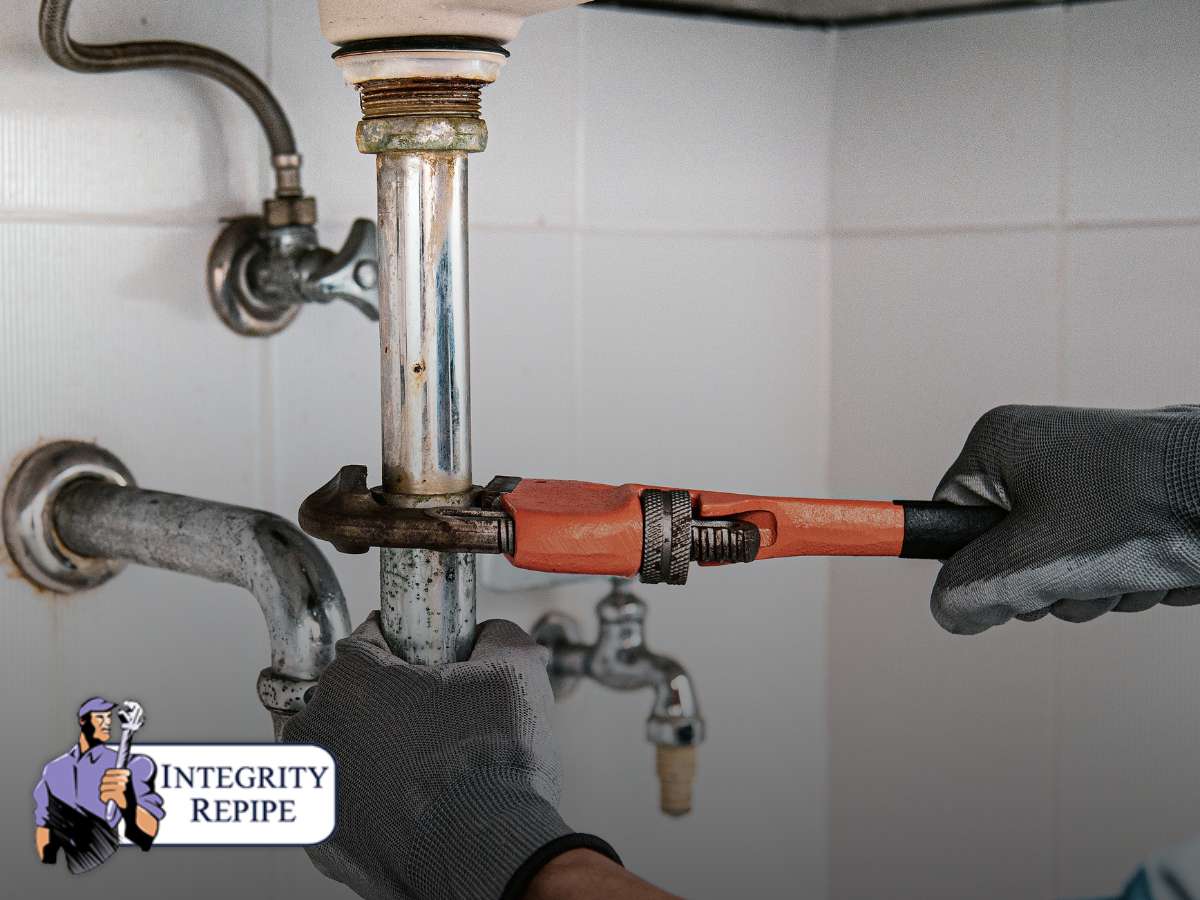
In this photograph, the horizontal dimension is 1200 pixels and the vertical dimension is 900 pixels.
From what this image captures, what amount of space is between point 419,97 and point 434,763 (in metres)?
0.25

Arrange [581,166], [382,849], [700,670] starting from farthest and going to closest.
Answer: [700,670], [581,166], [382,849]

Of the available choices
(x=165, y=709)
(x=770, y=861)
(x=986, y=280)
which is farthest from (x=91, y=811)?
(x=986, y=280)

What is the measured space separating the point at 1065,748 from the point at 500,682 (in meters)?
0.56

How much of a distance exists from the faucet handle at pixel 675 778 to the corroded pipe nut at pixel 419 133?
0.47 m

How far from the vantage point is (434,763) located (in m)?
0.50

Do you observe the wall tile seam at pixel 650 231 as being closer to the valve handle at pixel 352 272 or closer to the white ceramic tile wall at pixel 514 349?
the white ceramic tile wall at pixel 514 349

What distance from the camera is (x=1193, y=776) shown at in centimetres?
87

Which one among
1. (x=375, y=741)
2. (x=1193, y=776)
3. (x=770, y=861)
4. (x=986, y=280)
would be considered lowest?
(x=770, y=861)

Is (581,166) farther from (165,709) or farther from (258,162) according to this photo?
(165,709)

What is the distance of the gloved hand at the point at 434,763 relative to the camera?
1.58 feet

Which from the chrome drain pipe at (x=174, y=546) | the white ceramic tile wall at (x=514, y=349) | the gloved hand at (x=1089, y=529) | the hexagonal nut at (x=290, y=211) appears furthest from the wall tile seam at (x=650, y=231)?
the gloved hand at (x=1089, y=529)

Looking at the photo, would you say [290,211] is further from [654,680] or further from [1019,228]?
[1019,228]

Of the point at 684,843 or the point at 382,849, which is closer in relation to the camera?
the point at 382,849

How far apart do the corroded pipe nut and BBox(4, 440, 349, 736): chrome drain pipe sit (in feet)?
0.62
